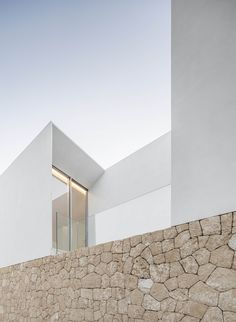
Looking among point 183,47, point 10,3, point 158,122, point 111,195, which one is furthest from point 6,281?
point 183,47

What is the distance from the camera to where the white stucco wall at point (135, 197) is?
937cm

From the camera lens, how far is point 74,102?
11.0 meters

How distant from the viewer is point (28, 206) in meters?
10.2

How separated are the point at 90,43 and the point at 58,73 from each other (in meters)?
1.30

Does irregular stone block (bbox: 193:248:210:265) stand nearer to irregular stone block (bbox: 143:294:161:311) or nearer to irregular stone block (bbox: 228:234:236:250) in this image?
irregular stone block (bbox: 228:234:236:250)

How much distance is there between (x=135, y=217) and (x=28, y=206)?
10.4ft

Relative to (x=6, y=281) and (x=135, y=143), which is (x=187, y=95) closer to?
(x=135, y=143)

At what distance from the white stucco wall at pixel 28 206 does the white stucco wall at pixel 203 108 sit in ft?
13.9

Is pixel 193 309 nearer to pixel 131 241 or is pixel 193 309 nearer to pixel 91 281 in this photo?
pixel 131 241

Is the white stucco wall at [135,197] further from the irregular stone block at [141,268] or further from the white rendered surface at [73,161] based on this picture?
the irregular stone block at [141,268]

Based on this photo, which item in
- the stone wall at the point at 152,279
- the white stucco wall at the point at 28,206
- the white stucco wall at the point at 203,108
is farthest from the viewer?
the white stucco wall at the point at 28,206

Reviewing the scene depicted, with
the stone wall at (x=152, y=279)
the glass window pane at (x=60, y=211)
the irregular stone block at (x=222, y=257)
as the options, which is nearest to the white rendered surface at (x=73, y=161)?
the glass window pane at (x=60, y=211)

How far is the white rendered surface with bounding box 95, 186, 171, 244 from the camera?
29.8 feet

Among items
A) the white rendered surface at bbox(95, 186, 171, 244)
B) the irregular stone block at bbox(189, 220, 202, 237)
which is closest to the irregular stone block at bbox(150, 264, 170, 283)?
the irregular stone block at bbox(189, 220, 202, 237)
